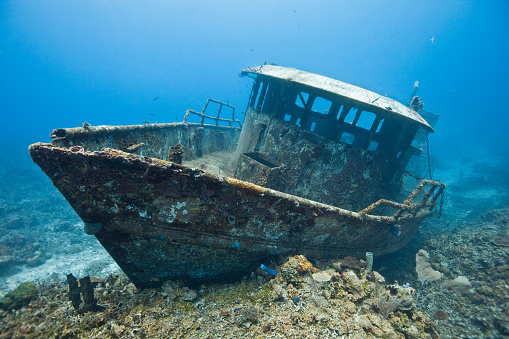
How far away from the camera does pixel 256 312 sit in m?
2.46

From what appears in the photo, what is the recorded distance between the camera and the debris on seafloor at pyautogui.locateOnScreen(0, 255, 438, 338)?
90.4 inches

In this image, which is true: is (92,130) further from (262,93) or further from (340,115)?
(340,115)

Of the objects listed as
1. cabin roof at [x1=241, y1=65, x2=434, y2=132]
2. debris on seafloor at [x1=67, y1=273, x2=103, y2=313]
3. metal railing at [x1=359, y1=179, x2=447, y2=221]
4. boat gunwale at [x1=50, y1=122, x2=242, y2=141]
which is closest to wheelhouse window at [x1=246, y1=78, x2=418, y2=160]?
cabin roof at [x1=241, y1=65, x2=434, y2=132]

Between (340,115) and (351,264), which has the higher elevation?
(340,115)

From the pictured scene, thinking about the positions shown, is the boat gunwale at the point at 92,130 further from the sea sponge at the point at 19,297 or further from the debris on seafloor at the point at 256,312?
the sea sponge at the point at 19,297

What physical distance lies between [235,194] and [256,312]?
1402 mm

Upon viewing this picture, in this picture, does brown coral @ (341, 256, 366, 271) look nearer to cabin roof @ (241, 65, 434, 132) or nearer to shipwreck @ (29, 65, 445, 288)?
shipwreck @ (29, 65, 445, 288)

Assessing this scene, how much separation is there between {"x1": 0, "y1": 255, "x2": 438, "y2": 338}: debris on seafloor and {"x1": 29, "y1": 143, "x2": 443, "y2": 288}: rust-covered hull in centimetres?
29

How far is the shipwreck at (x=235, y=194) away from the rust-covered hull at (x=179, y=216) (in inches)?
0.5

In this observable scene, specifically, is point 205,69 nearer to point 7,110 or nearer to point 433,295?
point 7,110

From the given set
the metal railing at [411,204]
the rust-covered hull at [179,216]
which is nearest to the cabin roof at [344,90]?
the metal railing at [411,204]

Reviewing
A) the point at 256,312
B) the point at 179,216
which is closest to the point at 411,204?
the point at 256,312

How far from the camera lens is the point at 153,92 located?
153125 mm

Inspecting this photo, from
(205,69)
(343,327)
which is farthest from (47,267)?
(205,69)
